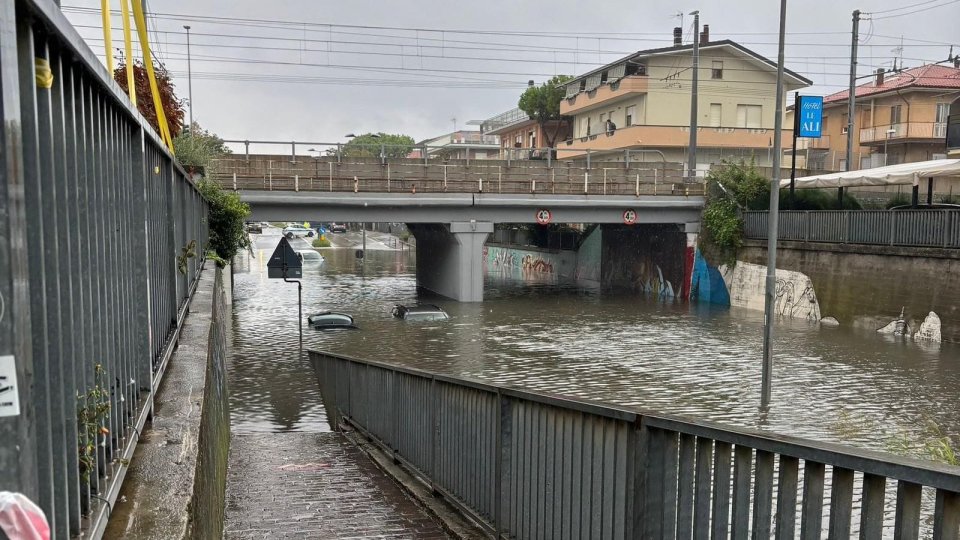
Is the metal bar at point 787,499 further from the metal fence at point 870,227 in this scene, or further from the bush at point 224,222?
the metal fence at point 870,227

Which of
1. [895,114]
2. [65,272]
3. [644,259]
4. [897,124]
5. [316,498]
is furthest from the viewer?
[895,114]

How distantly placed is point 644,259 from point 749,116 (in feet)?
67.9

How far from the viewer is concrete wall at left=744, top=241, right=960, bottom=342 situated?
2498cm

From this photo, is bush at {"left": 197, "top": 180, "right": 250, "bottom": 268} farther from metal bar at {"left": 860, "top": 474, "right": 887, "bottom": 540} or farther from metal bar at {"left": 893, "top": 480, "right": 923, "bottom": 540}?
metal bar at {"left": 893, "top": 480, "right": 923, "bottom": 540}

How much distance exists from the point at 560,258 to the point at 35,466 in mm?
52727

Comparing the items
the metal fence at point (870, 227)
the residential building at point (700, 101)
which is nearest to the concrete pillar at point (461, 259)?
the metal fence at point (870, 227)

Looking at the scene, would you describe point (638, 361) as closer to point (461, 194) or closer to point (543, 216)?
point (461, 194)

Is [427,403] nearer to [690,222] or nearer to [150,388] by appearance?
[150,388]

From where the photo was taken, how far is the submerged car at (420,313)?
1189 inches

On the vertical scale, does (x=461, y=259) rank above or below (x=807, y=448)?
below

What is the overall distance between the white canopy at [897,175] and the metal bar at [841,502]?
26.6m

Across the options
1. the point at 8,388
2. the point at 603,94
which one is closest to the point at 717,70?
the point at 603,94

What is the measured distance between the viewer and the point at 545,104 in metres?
77.1

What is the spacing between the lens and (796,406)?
54.2 feet
